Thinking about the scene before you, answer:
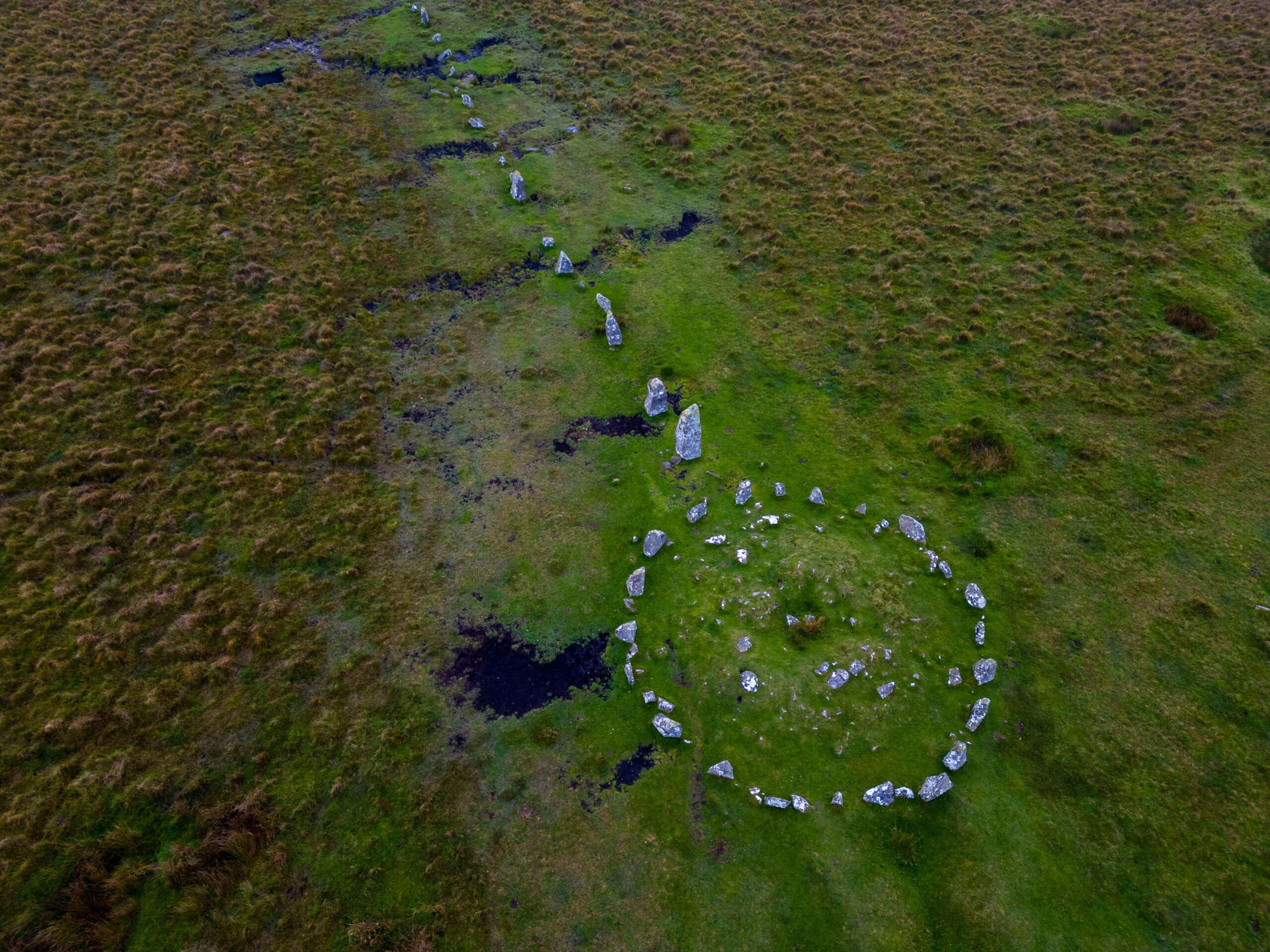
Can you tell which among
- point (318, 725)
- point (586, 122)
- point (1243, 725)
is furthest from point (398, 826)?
point (586, 122)

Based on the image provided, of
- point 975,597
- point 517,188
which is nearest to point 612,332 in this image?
point 517,188

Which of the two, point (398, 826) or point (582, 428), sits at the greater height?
point (582, 428)

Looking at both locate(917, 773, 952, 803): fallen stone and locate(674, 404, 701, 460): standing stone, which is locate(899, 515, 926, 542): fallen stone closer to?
locate(917, 773, 952, 803): fallen stone

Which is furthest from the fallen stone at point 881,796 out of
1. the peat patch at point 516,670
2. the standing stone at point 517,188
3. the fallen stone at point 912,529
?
the standing stone at point 517,188

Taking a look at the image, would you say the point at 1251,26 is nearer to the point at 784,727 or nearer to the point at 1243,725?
the point at 1243,725

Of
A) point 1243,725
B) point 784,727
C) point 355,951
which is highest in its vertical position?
point 1243,725

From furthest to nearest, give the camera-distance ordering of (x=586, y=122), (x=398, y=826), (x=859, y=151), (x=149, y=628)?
(x=586, y=122), (x=859, y=151), (x=149, y=628), (x=398, y=826)

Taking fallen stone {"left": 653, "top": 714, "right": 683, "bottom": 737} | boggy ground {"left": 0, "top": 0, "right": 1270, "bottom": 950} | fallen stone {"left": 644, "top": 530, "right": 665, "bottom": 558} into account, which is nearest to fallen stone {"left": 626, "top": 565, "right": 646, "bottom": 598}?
boggy ground {"left": 0, "top": 0, "right": 1270, "bottom": 950}
